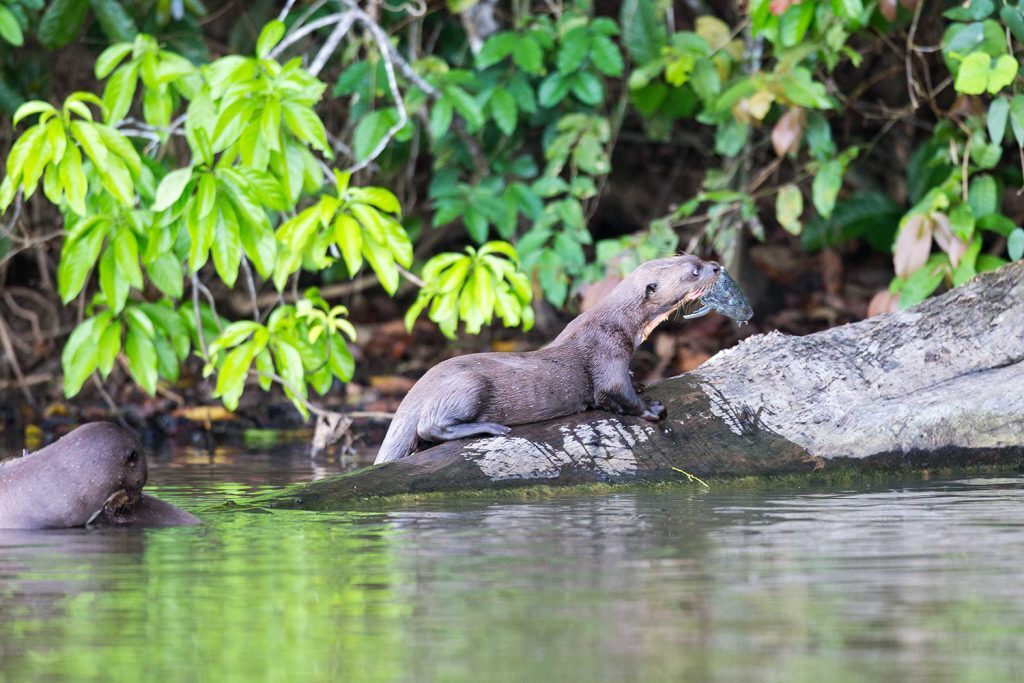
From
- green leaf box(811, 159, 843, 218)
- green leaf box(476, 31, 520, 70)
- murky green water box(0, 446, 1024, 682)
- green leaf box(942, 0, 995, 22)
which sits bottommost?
murky green water box(0, 446, 1024, 682)

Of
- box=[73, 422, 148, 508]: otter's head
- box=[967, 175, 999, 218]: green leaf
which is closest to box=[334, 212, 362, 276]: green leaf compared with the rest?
box=[73, 422, 148, 508]: otter's head

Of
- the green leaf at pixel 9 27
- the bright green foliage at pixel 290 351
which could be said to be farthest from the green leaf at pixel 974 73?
the green leaf at pixel 9 27

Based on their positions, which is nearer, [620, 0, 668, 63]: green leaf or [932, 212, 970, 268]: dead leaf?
[932, 212, 970, 268]: dead leaf

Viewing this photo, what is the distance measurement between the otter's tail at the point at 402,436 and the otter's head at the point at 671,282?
34.7 inches

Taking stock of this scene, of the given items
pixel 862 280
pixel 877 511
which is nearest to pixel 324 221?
pixel 877 511

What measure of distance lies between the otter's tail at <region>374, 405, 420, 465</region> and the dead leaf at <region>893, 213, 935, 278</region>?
8.13 feet

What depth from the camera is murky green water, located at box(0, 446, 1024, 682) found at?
221 cm

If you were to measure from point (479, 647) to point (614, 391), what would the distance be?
2289mm

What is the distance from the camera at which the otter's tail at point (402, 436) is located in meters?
4.52

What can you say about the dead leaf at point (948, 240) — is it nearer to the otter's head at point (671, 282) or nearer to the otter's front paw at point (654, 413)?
the otter's head at point (671, 282)

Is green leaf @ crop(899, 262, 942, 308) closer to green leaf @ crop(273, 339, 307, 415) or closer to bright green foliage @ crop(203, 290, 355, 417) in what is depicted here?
bright green foliage @ crop(203, 290, 355, 417)

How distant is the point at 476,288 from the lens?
5.23 meters

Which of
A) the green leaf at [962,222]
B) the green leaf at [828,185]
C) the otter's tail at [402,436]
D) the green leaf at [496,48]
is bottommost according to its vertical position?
the otter's tail at [402,436]

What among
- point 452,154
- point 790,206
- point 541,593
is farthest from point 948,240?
point 541,593
